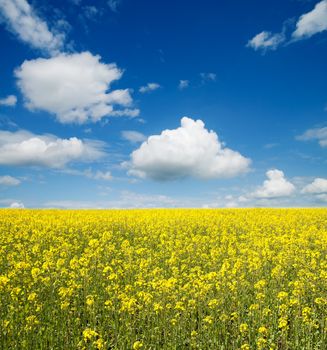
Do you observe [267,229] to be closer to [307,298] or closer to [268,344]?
[307,298]

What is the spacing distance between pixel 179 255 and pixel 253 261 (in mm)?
3493

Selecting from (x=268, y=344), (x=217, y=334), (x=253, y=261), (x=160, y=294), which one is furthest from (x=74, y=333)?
(x=253, y=261)

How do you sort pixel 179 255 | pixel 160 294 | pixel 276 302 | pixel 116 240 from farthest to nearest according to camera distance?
pixel 116 240, pixel 179 255, pixel 276 302, pixel 160 294

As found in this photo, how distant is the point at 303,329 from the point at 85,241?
1245 cm

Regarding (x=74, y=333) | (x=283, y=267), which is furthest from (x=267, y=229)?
(x=74, y=333)

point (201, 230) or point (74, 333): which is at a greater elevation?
point (201, 230)

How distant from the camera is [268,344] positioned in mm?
7906

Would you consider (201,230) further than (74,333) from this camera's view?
Yes

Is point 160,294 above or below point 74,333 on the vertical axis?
A: above

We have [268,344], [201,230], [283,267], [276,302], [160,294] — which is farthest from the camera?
[201,230]

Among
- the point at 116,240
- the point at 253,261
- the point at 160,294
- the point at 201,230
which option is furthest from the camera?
the point at 201,230

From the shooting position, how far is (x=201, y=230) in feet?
70.0

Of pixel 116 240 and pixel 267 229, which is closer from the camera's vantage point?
pixel 116 240

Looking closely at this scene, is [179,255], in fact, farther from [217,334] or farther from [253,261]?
[217,334]
